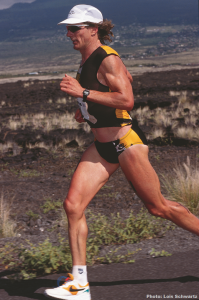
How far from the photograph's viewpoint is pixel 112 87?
3.39 meters

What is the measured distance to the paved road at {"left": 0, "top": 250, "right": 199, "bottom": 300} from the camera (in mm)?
3295

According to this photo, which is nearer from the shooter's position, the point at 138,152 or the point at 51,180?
the point at 138,152

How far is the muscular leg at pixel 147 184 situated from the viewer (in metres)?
3.45

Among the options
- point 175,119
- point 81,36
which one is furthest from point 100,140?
point 175,119

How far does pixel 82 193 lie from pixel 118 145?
51cm

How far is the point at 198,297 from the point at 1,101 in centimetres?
2631

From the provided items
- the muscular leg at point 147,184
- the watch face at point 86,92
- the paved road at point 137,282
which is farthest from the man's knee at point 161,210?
the watch face at point 86,92

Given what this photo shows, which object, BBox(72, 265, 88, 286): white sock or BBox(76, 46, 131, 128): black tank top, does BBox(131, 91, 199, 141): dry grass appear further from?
BBox(72, 265, 88, 286): white sock

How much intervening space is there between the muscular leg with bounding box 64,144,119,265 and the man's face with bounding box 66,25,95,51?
89cm

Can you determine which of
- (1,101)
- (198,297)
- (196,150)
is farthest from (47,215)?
(1,101)

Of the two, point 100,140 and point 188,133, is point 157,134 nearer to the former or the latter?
point 188,133

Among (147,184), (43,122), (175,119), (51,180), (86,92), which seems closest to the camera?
(86,92)

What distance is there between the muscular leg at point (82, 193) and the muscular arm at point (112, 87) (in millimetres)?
518

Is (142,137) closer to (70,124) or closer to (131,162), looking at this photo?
(131,162)
